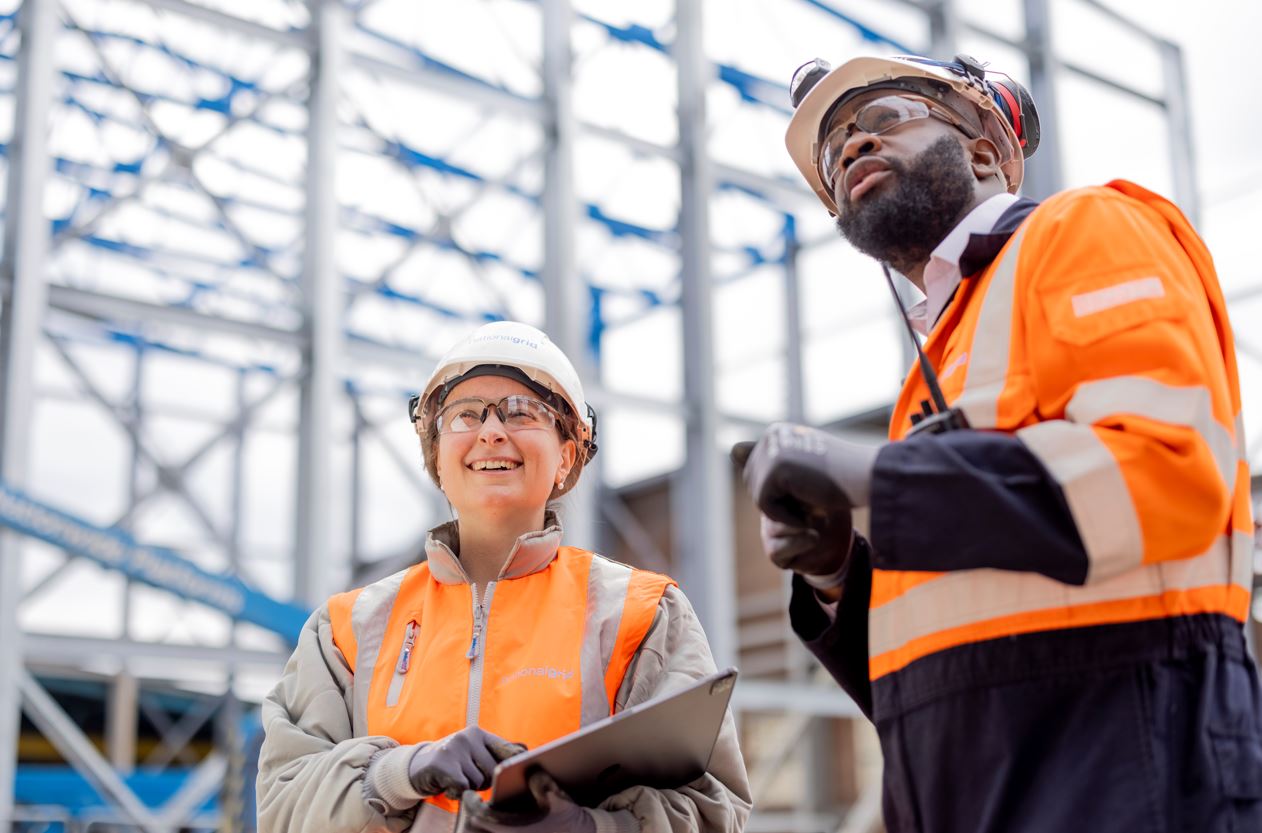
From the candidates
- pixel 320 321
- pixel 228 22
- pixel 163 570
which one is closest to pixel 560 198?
pixel 320 321

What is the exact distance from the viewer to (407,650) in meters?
2.68

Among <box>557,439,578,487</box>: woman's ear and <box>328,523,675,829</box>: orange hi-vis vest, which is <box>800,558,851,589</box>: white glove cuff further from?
<box>557,439,578,487</box>: woman's ear

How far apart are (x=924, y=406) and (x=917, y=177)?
51 centimetres

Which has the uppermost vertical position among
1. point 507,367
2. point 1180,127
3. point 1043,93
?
point 1180,127

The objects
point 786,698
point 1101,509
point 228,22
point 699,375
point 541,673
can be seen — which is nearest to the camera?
point 1101,509

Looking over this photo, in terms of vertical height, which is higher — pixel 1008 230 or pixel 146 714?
pixel 1008 230

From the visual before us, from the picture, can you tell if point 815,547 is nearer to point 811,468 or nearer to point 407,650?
point 811,468

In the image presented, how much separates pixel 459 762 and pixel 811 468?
832 millimetres

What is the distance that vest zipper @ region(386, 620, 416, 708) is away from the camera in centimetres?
261

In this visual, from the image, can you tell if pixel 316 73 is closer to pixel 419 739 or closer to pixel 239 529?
pixel 419 739

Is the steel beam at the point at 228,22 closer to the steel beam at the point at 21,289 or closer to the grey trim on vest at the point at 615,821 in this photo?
the steel beam at the point at 21,289

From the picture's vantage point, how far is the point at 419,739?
253cm

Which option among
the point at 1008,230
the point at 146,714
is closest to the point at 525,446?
the point at 1008,230

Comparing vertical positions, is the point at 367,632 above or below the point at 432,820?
above
